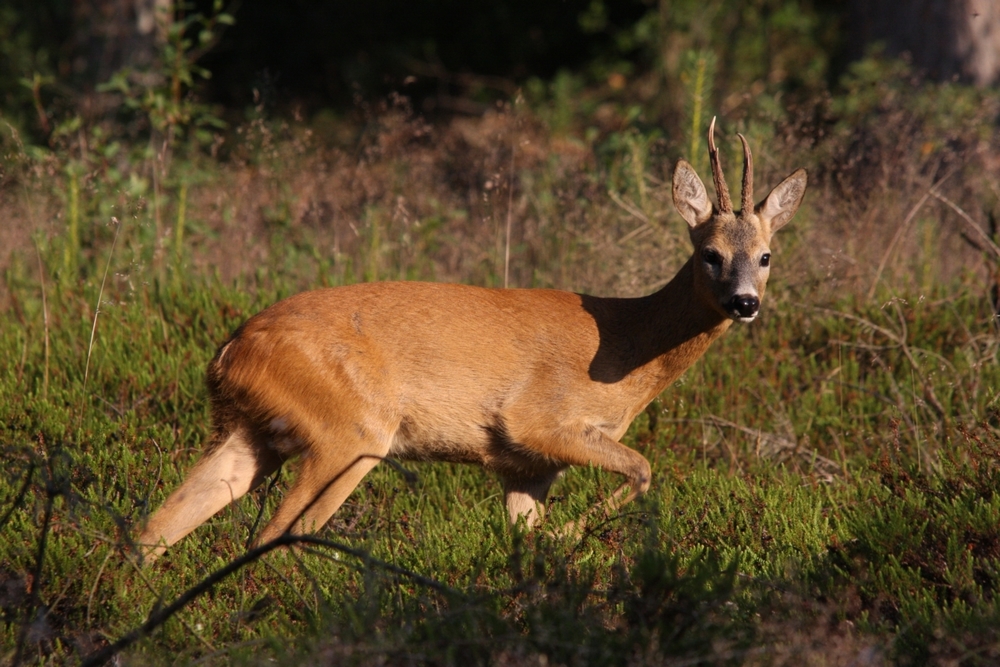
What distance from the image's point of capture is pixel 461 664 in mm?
3109

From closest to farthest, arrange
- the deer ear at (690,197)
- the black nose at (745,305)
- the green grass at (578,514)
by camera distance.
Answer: the green grass at (578,514) → the black nose at (745,305) → the deer ear at (690,197)

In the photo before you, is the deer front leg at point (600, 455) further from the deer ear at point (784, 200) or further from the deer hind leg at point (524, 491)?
the deer ear at point (784, 200)

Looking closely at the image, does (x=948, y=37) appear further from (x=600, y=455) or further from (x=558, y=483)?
(x=600, y=455)

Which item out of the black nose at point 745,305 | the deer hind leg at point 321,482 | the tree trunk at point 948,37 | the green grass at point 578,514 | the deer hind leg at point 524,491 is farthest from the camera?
the tree trunk at point 948,37

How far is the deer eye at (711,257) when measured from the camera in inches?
192

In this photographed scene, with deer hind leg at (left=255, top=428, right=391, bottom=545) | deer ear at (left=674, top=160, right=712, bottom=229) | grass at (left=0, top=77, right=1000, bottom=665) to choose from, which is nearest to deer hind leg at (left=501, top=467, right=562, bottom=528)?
grass at (left=0, top=77, right=1000, bottom=665)

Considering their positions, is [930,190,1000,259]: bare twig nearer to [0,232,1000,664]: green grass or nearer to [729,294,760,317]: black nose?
[0,232,1000,664]: green grass

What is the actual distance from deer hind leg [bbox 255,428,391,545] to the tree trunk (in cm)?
644

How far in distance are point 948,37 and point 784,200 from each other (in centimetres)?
489

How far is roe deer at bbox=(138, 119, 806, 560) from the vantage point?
4.40 meters

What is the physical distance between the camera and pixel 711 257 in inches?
193

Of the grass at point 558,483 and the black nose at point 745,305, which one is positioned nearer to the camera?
the grass at point 558,483

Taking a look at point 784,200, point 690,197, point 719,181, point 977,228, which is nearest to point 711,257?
point 719,181

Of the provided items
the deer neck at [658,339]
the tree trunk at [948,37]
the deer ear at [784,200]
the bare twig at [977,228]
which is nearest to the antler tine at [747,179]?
the deer ear at [784,200]
